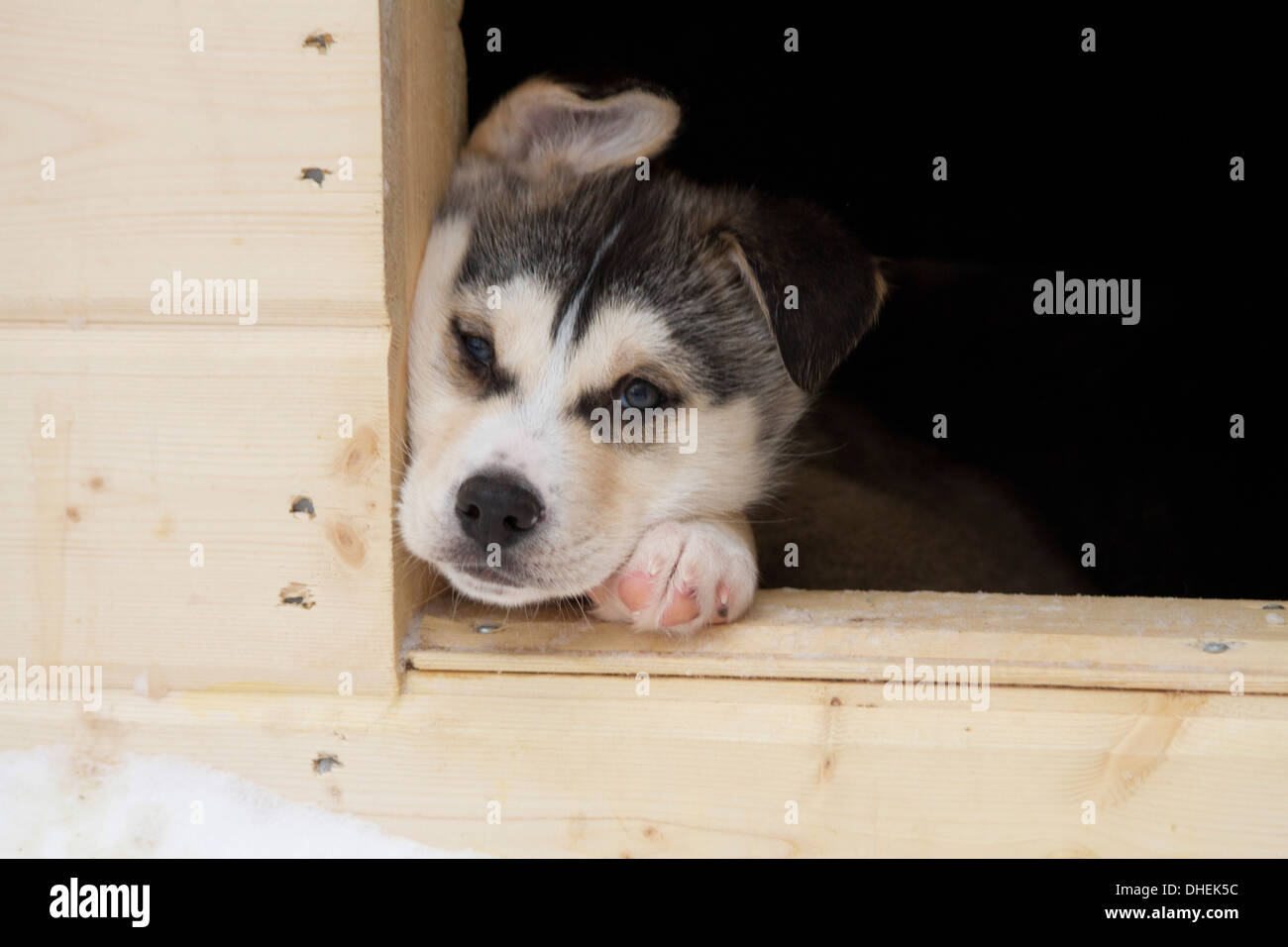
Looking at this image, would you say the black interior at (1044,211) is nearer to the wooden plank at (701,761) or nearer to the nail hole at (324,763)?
the wooden plank at (701,761)

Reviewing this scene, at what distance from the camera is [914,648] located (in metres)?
2.31

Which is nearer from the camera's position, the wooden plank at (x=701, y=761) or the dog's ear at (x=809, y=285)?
the wooden plank at (x=701, y=761)

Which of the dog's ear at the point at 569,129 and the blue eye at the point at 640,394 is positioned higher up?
the dog's ear at the point at 569,129

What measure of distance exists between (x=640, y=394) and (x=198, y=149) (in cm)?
103

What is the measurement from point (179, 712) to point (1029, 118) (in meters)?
3.28

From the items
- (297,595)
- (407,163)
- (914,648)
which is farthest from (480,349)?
(914,648)

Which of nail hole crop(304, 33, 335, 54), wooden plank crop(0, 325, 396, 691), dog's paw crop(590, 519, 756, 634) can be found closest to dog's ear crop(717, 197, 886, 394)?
dog's paw crop(590, 519, 756, 634)

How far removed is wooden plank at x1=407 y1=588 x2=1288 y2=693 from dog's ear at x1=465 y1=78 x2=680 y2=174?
49.4 inches

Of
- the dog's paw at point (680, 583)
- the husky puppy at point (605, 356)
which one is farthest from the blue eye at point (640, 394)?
the dog's paw at point (680, 583)

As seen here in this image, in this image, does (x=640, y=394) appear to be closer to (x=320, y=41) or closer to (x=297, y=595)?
(x=297, y=595)

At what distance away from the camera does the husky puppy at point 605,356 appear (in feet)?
7.76

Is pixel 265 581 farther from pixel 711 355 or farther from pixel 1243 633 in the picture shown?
pixel 1243 633

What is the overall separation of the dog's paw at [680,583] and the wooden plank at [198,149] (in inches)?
28.8

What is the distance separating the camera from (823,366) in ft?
8.38
